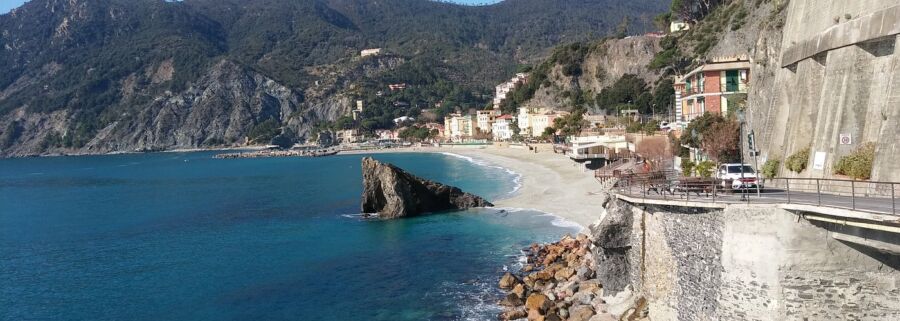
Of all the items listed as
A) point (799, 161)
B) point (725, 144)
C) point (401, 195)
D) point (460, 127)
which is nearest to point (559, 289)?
point (799, 161)

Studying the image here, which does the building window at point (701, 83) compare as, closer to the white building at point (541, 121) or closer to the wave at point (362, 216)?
the wave at point (362, 216)

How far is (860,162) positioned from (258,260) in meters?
28.2

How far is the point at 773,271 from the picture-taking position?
13.9 metres

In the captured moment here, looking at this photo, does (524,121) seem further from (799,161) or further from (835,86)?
(835,86)

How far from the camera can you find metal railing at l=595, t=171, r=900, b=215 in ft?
45.8

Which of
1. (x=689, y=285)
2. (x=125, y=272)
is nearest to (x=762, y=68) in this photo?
(x=689, y=285)

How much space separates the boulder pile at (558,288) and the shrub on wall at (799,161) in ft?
23.3

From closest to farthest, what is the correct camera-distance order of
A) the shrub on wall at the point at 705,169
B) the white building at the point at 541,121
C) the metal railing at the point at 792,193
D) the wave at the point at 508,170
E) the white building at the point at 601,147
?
the metal railing at the point at 792,193 < the shrub on wall at the point at 705,169 < the wave at the point at 508,170 < the white building at the point at 601,147 < the white building at the point at 541,121

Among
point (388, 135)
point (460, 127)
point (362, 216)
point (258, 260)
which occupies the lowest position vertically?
point (258, 260)

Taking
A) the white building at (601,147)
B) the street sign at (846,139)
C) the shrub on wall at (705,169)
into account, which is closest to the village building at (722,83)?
the shrub on wall at (705,169)

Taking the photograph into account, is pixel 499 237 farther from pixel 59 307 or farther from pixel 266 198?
pixel 266 198

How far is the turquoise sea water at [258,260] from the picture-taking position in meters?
26.7

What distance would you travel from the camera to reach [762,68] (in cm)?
3253

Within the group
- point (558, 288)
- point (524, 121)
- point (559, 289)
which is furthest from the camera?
point (524, 121)
